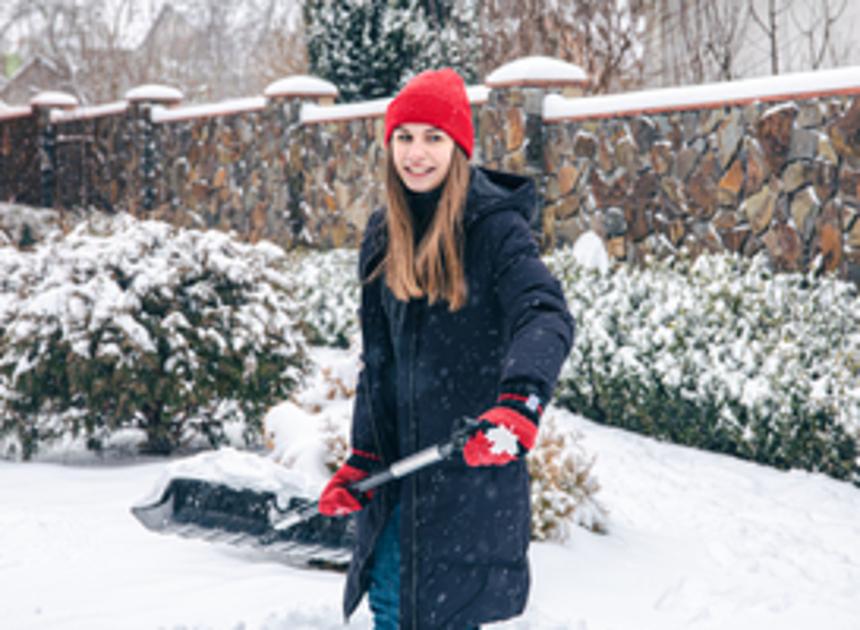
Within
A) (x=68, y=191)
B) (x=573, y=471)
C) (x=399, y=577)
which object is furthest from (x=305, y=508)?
(x=68, y=191)

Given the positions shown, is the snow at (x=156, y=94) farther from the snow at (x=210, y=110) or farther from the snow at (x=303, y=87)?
the snow at (x=303, y=87)

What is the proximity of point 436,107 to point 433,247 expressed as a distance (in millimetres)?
354

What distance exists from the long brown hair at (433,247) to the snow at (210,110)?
1014 cm

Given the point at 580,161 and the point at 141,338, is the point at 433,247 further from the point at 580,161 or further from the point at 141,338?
the point at 580,161

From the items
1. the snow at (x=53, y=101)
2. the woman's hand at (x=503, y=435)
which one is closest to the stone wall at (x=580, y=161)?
the snow at (x=53, y=101)

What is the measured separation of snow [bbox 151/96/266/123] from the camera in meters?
12.5

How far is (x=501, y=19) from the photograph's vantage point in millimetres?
13062

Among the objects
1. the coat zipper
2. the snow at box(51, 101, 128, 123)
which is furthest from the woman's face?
the snow at box(51, 101, 128, 123)

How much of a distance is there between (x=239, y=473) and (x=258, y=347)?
5.85 feet

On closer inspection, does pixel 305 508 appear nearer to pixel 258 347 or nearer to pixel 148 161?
pixel 258 347

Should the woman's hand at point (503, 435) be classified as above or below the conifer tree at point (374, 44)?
below

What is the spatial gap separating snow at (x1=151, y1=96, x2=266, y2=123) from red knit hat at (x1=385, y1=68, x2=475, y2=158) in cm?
1006

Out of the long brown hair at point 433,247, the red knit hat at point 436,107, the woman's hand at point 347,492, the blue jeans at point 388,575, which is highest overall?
the red knit hat at point 436,107

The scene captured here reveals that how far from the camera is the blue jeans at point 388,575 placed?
250 cm
